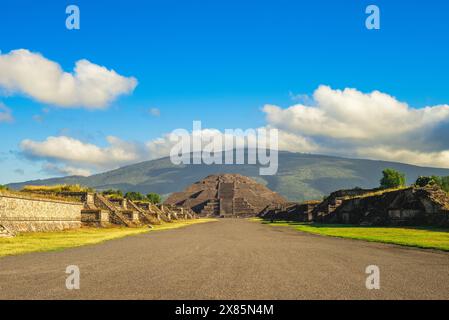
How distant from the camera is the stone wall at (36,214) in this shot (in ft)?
111

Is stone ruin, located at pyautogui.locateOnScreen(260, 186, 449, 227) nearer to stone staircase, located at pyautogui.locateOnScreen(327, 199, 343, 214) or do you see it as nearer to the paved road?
stone staircase, located at pyautogui.locateOnScreen(327, 199, 343, 214)

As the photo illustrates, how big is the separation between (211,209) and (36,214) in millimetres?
142350

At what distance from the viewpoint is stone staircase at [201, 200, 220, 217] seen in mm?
176375

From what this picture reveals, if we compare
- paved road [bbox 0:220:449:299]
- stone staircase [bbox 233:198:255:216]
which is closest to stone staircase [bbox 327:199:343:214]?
paved road [bbox 0:220:449:299]

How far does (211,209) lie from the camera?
179 metres

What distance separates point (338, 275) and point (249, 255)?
6.53 m

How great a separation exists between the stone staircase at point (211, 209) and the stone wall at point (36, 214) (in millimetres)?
129636

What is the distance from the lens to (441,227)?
4025 centimetres

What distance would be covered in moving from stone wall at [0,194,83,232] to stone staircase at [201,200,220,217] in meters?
130

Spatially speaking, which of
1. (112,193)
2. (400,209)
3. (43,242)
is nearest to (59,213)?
(43,242)

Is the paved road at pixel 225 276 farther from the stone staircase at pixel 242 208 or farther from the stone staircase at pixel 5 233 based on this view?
the stone staircase at pixel 242 208

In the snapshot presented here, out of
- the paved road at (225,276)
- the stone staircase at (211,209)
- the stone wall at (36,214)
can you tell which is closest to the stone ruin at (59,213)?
the stone wall at (36,214)

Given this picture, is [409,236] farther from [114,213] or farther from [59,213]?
[114,213]
